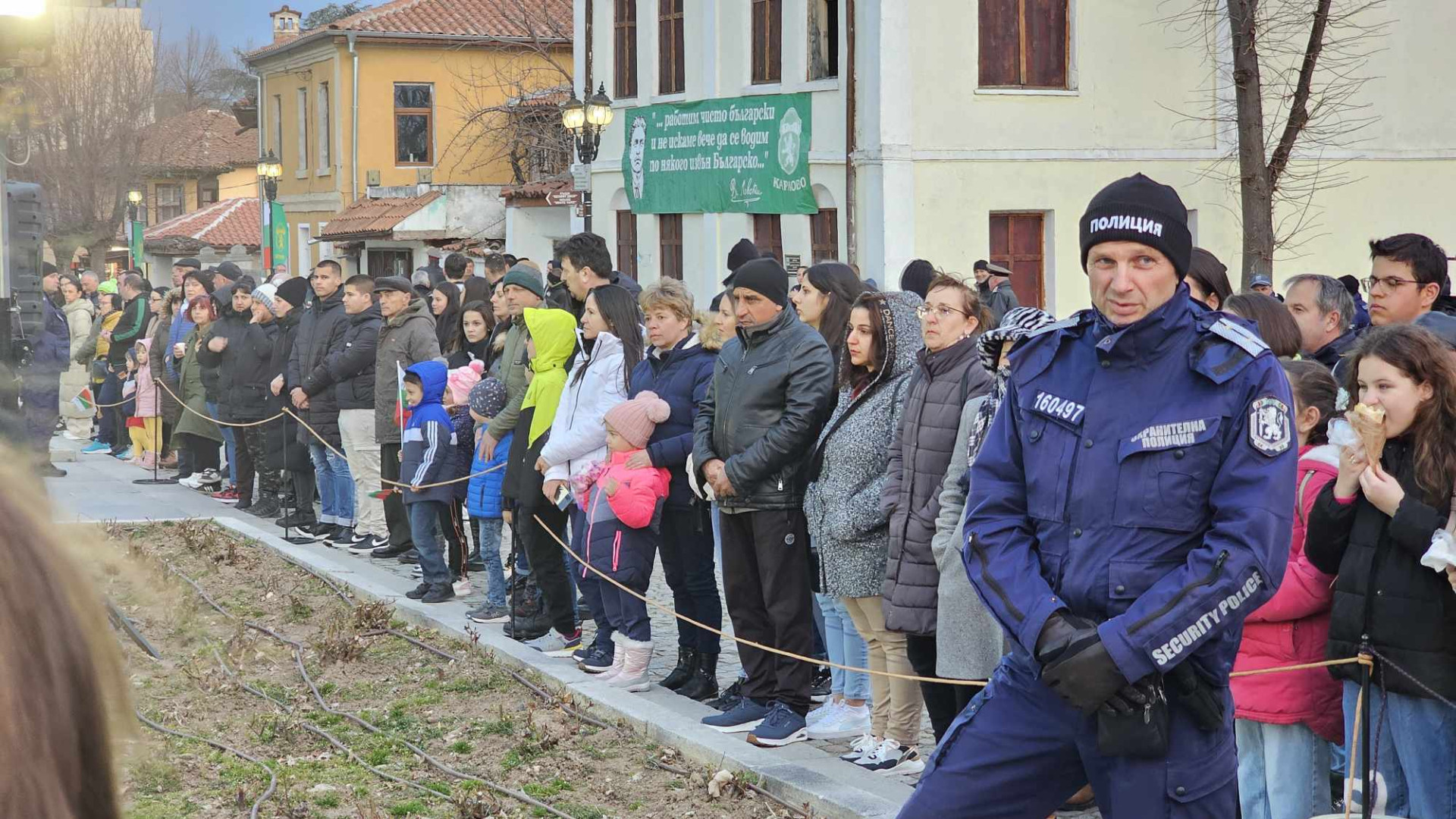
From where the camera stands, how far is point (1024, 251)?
23.1 metres

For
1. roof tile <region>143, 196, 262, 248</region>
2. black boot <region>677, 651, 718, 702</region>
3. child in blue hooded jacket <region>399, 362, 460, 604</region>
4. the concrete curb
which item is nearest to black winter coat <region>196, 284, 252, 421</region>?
child in blue hooded jacket <region>399, 362, 460, 604</region>

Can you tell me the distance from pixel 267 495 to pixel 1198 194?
44.8 ft

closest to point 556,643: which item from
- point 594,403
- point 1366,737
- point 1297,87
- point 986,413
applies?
point 594,403

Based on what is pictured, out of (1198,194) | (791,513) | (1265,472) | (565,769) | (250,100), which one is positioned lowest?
(565,769)

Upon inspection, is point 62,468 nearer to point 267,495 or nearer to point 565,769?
point 267,495

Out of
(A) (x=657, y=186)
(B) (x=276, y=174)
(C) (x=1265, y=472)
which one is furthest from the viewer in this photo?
(B) (x=276, y=174)

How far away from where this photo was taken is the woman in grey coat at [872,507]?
7.00 meters

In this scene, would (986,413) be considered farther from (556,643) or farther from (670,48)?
(670,48)

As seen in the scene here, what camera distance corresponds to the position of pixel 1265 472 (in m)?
3.93

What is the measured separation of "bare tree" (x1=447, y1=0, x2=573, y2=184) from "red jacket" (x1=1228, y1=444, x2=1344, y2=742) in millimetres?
35949

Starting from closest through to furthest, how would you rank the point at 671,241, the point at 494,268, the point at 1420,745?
the point at 1420,745, the point at 494,268, the point at 671,241

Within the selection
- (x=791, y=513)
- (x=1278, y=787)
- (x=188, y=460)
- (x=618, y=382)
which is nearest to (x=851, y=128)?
(x=188, y=460)

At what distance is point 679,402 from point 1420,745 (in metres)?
4.38

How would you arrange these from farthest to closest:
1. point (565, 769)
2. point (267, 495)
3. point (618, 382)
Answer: point (267, 495) < point (618, 382) < point (565, 769)
